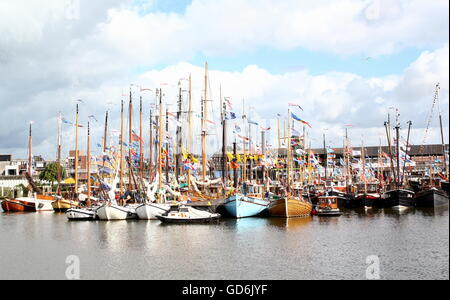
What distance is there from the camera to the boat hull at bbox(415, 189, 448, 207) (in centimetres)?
8106

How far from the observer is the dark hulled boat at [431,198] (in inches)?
3191

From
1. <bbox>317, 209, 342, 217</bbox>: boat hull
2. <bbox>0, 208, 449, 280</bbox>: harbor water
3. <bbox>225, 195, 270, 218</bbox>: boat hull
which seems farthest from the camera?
<bbox>317, 209, 342, 217</bbox>: boat hull

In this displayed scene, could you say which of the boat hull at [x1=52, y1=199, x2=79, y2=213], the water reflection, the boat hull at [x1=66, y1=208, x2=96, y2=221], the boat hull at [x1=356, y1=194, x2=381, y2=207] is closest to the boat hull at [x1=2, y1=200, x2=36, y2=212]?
the boat hull at [x1=52, y1=199, x2=79, y2=213]

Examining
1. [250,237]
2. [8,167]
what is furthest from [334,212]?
[8,167]

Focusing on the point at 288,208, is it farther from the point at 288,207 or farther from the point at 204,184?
the point at 204,184

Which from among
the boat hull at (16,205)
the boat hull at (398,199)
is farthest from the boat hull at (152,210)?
the boat hull at (16,205)

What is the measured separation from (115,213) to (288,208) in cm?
2142

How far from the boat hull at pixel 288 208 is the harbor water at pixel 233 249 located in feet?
9.54

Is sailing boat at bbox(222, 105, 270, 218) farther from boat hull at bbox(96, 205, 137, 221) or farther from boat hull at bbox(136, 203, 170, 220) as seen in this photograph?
boat hull at bbox(96, 205, 137, 221)

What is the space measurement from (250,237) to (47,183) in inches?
4525

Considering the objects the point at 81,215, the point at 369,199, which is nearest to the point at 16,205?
the point at 81,215

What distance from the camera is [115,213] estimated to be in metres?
65.1

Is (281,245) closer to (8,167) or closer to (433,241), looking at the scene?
(433,241)

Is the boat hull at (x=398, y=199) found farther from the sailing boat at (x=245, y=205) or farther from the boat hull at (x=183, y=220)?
the boat hull at (x=183, y=220)
